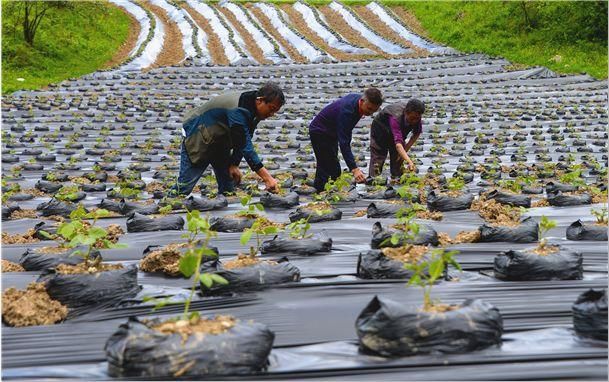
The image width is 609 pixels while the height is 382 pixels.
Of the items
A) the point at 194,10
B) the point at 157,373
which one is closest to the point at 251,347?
the point at 157,373

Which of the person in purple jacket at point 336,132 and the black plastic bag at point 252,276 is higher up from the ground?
the person in purple jacket at point 336,132

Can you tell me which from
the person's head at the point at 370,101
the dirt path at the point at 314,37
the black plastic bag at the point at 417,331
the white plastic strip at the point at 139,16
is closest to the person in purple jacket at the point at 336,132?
the person's head at the point at 370,101

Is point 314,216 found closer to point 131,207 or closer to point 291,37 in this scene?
point 131,207

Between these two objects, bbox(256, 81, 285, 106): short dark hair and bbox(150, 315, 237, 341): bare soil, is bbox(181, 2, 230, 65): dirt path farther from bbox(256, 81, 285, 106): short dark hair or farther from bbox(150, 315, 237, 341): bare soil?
bbox(150, 315, 237, 341): bare soil

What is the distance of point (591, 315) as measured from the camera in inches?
75.4

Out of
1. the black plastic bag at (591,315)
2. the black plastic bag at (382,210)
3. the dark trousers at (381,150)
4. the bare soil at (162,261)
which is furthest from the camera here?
the dark trousers at (381,150)

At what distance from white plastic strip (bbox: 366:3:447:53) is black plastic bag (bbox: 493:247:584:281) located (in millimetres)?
19990

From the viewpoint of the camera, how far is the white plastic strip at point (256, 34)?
71.1 feet

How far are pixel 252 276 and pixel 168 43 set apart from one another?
75.0 ft

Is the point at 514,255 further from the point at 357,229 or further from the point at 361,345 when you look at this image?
the point at 357,229

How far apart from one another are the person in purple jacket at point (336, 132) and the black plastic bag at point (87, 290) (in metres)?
3.26

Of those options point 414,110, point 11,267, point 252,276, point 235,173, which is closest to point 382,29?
point 414,110

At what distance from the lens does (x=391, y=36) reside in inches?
1008

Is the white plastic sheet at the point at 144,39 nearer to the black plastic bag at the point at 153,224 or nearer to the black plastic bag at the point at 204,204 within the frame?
the black plastic bag at the point at 204,204
